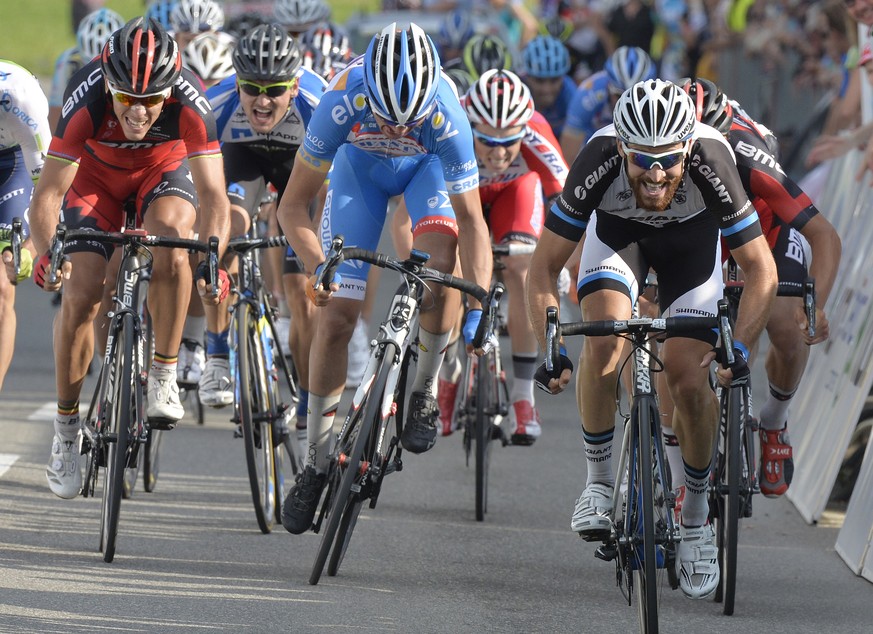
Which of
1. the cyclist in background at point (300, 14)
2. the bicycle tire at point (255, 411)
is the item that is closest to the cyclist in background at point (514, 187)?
the bicycle tire at point (255, 411)

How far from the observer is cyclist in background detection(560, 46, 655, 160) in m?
12.3

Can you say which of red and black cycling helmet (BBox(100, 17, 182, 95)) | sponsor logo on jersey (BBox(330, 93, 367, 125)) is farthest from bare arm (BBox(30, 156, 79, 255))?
sponsor logo on jersey (BBox(330, 93, 367, 125))

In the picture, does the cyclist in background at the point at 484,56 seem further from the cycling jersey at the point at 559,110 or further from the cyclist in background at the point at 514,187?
the cyclist in background at the point at 514,187

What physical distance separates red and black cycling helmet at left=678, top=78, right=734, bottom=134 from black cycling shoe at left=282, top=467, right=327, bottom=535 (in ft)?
7.29

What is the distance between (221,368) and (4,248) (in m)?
1.70

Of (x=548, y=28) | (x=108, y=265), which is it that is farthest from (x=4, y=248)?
(x=548, y=28)

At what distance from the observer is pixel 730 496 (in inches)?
246

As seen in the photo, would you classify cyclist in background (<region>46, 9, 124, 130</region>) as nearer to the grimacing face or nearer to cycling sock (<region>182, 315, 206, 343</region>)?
cycling sock (<region>182, 315, 206, 343</region>)

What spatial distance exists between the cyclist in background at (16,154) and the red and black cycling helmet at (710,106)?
2.96m

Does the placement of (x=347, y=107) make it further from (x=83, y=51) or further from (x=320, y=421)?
(x=83, y=51)

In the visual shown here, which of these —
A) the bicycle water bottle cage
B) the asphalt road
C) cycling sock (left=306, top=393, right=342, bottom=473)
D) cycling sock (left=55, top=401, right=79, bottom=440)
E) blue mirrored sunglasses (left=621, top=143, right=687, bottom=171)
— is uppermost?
blue mirrored sunglasses (left=621, top=143, right=687, bottom=171)

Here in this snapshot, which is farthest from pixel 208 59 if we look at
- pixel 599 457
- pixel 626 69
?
pixel 599 457

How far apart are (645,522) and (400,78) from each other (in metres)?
2.25

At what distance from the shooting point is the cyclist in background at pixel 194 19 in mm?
12227
